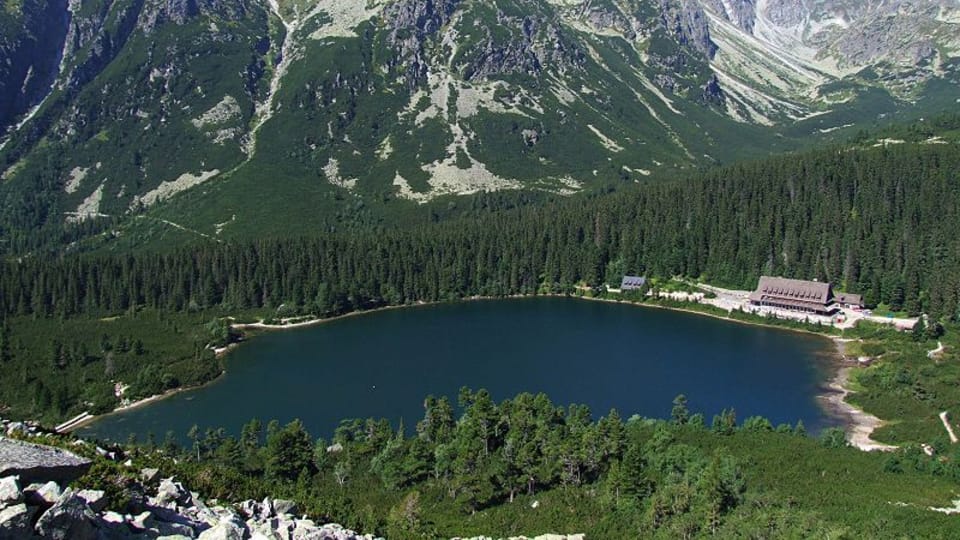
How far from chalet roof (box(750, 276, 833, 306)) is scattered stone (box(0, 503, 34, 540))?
114 meters

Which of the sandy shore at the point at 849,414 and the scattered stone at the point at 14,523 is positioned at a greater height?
the scattered stone at the point at 14,523

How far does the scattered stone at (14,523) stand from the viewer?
582 inches

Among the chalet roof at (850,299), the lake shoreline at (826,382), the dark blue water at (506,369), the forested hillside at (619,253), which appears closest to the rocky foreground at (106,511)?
the dark blue water at (506,369)

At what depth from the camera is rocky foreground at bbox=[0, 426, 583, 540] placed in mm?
15680

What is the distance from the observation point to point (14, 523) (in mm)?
14992

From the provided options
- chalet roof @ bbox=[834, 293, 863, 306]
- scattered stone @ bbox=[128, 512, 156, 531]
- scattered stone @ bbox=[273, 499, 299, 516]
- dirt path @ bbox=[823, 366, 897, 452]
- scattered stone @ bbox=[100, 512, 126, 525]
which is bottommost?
dirt path @ bbox=[823, 366, 897, 452]

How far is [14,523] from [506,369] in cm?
7825

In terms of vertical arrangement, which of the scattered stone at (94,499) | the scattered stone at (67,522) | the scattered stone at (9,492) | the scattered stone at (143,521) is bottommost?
the scattered stone at (143,521)

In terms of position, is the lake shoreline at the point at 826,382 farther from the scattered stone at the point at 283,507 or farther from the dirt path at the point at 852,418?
the scattered stone at the point at 283,507

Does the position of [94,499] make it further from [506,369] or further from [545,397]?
[506,369]

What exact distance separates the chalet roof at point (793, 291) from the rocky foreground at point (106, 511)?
102 meters

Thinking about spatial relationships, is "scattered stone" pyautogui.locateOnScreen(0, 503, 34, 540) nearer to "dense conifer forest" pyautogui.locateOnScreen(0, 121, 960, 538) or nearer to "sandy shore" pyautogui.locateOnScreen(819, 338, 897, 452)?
"dense conifer forest" pyautogui.locateOnScreen(0, 121, 960, 538)

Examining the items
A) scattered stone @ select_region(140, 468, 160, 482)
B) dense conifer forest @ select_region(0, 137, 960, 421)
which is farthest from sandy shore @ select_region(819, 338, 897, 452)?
scattered stone @ select_region(140, 468, 160, 482)

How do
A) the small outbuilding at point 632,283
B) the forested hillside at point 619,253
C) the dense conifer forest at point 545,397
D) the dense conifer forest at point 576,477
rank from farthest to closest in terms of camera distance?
the small outbuilding at point 632,283 → the forested hillside at point 619,253 → the dense conifer forest at point 545,397 → the dense conifer forest at point 576,477
